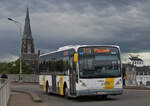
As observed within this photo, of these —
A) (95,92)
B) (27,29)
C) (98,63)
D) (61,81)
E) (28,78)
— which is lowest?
(95,92)

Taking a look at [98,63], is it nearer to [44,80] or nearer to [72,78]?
[72,78]

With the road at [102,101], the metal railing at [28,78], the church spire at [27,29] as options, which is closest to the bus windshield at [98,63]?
the road at [102,101]

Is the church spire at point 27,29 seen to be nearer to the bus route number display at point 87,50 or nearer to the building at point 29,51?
the building at point 29,51

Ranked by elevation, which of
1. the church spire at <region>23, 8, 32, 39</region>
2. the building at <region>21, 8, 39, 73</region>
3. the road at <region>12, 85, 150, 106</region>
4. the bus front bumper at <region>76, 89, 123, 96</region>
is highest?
the church spire at <region>23, 8, 32, 39</region>

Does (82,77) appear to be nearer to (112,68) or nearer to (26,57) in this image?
(112,68)

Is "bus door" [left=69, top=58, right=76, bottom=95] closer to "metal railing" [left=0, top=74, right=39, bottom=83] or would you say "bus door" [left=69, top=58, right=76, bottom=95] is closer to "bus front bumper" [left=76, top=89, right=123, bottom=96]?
"bus front bumper" [left=76, top=89, right=123, bottom=96]

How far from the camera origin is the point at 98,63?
17938mm

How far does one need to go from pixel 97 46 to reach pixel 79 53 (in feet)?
3.69

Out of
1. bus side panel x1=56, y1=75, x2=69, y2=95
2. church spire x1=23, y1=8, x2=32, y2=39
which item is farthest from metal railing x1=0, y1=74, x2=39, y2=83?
church spire x1=23, y1=8, x2=32, y2=39

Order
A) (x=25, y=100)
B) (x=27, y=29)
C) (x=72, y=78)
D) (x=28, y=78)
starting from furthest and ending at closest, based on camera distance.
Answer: (x=27, y=29) < (x=28, y=78) < (x=25, y=100) < (x=72, y=78)

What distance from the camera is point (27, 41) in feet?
584

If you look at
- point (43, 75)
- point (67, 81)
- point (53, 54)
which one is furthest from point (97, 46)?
point (43, 75)

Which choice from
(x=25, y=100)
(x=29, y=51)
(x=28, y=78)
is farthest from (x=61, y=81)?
(x=29, y=51)

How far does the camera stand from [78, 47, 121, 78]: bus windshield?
17847 millimetres
